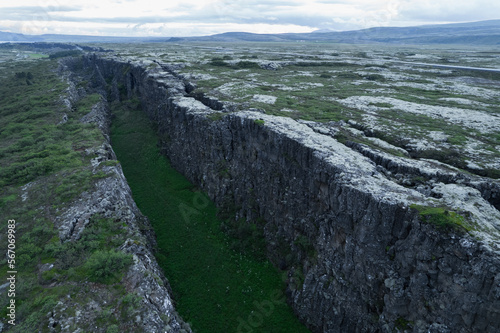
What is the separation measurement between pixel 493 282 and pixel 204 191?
36789mm

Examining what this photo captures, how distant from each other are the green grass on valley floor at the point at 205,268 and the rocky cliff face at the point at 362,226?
2116 millimetres

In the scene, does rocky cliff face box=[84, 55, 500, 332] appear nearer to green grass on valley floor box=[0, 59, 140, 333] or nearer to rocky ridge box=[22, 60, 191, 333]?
rocky ridge box=[22, 60, 191, 333]

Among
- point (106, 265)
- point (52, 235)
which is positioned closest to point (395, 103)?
point (106, 265)

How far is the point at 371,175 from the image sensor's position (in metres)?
23.8

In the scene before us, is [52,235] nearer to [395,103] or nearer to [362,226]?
[362,226]

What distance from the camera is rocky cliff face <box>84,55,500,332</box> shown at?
16.8 m

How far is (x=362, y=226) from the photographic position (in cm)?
2127

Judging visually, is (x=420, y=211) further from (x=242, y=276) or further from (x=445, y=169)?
(x=242, y=276)

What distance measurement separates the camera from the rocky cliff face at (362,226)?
16797 millimetres

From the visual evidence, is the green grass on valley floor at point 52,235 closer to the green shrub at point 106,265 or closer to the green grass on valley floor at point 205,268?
the green shrub at point 106,265

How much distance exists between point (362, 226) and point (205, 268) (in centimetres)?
1885

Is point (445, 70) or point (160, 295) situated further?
point (445, 70)

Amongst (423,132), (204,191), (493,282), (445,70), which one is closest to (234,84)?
(204,191)

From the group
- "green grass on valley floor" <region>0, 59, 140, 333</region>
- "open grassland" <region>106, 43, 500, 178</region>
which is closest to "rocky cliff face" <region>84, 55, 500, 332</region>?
"open grassland" <region>106, 43, 500, 178</region>
